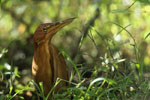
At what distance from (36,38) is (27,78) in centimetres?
161

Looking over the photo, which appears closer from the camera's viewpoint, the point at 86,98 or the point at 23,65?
the point at 86,98

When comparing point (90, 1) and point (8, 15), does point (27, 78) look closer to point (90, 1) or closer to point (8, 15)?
point (8, 15)

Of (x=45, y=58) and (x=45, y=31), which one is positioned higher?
(x=45, y=31)

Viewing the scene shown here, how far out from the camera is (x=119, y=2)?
17.3ft

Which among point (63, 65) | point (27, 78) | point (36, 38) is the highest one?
point (36, 38)

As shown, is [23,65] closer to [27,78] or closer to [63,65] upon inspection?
[27,78]

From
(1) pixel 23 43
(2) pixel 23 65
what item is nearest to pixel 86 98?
(2) pixel 23 65

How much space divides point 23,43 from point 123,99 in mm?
3356

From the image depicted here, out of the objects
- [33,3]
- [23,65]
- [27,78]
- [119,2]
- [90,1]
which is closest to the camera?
[27,78]

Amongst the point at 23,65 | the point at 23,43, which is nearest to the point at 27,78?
the point at 23,65

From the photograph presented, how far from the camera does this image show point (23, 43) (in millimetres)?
5387

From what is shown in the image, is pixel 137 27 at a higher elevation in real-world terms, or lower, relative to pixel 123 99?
higher

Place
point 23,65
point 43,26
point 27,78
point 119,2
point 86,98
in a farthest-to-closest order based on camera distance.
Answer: point 119,2 < point 23,65 < point 27,78 < point 43,26 < point 86,98

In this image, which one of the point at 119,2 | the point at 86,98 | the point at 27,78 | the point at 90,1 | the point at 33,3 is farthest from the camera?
the point at 90,1
